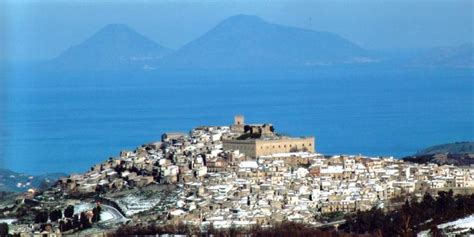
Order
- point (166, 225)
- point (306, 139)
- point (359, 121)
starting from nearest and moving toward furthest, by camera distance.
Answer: point (166, 225)
point (306, 139)
point (359, 121)

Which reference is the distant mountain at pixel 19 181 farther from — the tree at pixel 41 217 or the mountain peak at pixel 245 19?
the mountain peak at pixel 245 19

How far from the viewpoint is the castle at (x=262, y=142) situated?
117 ft

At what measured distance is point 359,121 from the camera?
7038cm

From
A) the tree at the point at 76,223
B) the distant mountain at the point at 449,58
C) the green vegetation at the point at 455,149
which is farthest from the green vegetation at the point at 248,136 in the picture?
the distant mountain at the point at 449,58

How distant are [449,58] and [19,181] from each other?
8892 cm

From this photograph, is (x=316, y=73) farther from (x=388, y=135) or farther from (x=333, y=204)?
(x=333, y=204)

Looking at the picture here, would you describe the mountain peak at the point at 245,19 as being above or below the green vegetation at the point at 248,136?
above

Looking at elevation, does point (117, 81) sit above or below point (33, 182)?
above

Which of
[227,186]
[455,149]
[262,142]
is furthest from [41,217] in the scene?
[455,149]

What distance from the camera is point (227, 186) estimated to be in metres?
32.4

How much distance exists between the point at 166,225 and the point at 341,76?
91.9 meters

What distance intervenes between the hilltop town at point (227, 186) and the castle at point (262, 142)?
22mm

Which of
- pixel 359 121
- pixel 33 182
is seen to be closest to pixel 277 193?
pixel 33 182

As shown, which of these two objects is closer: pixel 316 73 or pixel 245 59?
pixel 316 73
